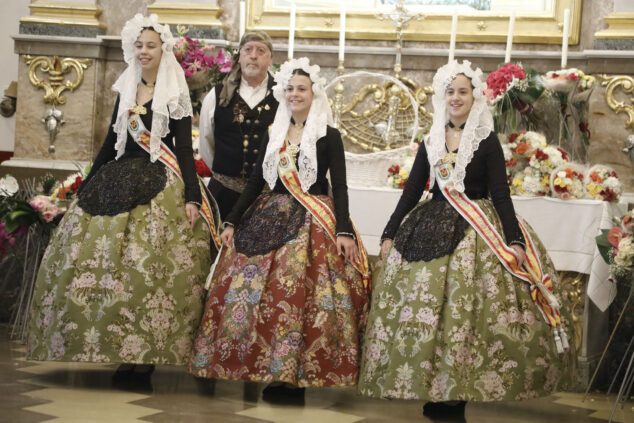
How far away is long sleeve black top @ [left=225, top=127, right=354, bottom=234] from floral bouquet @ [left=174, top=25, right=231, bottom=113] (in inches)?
36.2

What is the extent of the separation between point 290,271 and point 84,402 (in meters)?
0.98

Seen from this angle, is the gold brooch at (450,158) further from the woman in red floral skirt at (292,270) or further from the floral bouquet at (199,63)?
the floral bouquet at (199,63)

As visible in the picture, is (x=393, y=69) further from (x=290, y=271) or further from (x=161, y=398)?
(x=161, y=398)

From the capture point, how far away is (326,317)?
407 centimetres

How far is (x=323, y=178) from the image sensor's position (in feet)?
14.4

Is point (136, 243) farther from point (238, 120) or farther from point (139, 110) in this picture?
point (238, 120)

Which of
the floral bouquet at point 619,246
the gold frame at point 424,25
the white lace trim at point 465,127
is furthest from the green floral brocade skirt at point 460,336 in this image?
the gold frame at point 424,25

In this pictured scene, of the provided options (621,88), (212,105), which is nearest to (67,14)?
(212,105)

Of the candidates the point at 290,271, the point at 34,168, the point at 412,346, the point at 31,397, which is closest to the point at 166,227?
the point at 290,271

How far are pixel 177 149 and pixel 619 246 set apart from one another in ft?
6.67

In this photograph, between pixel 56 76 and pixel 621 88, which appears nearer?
pixel 621 88

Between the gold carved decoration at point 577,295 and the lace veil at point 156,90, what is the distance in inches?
83.5

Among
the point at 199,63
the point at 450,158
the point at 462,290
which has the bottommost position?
the point at 462,290

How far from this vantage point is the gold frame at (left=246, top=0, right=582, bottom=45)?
6117 millimetres
